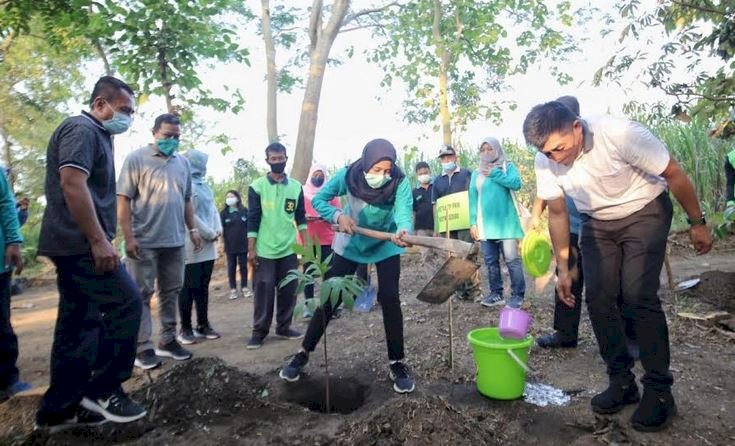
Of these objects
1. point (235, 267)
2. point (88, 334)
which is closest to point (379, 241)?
point (88, 334)

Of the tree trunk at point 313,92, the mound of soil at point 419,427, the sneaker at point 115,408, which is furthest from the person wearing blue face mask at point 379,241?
the tree trunk at point 313,92

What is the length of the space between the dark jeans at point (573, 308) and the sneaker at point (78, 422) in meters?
3.17

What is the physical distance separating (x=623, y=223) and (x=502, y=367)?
3.51 ft

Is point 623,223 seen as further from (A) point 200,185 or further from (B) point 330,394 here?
(A) point 200,185

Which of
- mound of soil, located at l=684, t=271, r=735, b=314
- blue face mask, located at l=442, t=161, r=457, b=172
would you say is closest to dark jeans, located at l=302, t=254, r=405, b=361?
blue face mask, located at l=442, t=161, r=457, b=172

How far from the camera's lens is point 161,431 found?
Answer: 2.63 metres

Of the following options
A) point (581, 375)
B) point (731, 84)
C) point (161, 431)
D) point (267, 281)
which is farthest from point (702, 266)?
point (161, 431)

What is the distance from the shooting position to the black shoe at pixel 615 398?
2.69 metres

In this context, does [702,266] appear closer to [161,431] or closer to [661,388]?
[661,388]

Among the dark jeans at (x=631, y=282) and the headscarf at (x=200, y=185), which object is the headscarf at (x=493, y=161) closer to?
the dark jeans at (x=631, y=282)

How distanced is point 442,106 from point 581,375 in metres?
7.03

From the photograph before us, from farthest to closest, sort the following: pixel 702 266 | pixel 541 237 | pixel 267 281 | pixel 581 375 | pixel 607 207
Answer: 1. pixel 702 266
2. pixel 267 281
3. pixel 541 237
4. pixel 581 375
5. pixel 607 207

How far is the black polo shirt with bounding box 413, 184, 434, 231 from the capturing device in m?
7.24

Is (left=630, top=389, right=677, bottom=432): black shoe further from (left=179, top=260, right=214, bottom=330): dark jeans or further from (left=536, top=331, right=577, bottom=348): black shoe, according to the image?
(left=179, top=260, right=214, bottom=330): dark jeans
